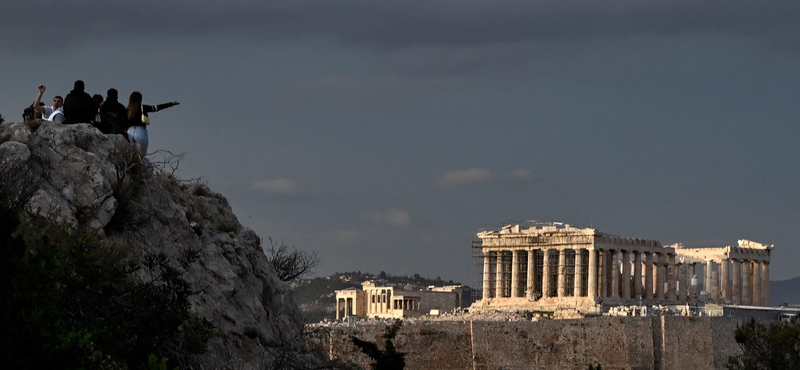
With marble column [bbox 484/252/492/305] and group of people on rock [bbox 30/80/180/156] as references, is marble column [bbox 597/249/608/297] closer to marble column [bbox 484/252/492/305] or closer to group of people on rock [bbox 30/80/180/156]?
marble column [bbox 484/252/492/305]

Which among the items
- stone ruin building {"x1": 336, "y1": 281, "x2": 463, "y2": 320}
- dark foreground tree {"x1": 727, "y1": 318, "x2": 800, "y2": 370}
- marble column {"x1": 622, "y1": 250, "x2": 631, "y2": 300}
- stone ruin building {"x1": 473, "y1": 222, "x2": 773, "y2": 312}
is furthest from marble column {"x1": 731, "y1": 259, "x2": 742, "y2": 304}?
dark foreground tree {"x1": 727, "y1": 318, "x2": 800, "y2": 370}

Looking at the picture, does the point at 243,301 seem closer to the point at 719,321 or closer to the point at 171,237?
the point at 171,237

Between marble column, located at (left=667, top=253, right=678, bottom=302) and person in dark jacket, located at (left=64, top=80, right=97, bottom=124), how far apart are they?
5776 cm

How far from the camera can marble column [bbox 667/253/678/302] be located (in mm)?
72850

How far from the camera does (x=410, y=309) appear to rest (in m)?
87.8

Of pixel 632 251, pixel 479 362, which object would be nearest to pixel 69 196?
pixel 479 362

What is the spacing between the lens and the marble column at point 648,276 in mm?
70125

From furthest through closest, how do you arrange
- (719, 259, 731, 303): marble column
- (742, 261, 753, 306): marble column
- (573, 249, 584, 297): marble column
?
(742, 261, 753, 306): marble column < (719, 259, 731, 303): marble column < (573, 249, 584, 297): marble column

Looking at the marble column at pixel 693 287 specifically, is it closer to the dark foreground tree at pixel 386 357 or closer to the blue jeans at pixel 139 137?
the dark foreground tree at pixel 386 357

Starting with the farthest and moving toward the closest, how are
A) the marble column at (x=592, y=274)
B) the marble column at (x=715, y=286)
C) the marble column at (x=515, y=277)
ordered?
the marble column at (x=715, y=286) < the marble column at (x=515, y=277) < the marble column at (x=592, y=274)

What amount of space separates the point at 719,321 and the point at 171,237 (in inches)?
1620

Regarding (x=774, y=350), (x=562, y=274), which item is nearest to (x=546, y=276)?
(x=562, y=274)

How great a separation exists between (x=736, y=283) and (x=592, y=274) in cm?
1483

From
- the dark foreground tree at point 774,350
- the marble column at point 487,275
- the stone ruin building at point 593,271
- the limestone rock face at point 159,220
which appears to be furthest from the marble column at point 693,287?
the limestone rock face at point 159,220
